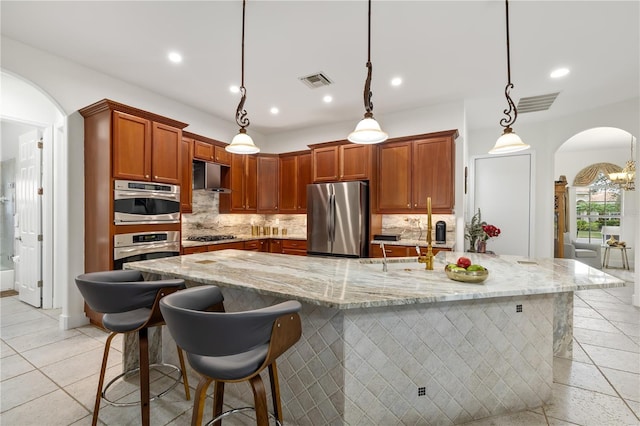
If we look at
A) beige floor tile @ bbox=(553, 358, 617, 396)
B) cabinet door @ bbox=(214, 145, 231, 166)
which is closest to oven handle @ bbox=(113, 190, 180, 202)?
cabinet door @ bbox=(214, 145, 231, 166)

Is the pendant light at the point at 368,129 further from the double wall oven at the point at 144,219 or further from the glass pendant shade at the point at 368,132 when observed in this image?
the double wall oven at the point at 144,219

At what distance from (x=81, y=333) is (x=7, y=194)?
131 inches

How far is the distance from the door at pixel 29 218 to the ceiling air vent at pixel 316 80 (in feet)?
11.8

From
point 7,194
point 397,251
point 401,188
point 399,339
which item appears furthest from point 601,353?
point 7,194

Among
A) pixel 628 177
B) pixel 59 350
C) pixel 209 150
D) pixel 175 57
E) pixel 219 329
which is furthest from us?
pixel 628 177

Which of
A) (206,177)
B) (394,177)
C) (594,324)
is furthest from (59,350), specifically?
(594,324)

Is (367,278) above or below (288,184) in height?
below

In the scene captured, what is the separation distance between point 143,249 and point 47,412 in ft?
5.46

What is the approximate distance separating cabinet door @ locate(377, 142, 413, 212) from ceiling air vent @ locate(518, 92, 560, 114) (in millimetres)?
1796

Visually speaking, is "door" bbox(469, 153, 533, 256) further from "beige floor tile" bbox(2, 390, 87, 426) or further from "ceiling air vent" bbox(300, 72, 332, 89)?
"beige floor tile" bbox(2, 390, 87, 426)

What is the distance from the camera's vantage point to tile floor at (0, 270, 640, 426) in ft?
5.98

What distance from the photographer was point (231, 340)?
1.07m

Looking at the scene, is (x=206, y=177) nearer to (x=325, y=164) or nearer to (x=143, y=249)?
(x=143, y=249)

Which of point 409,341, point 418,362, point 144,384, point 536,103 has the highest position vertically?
point 536,103
